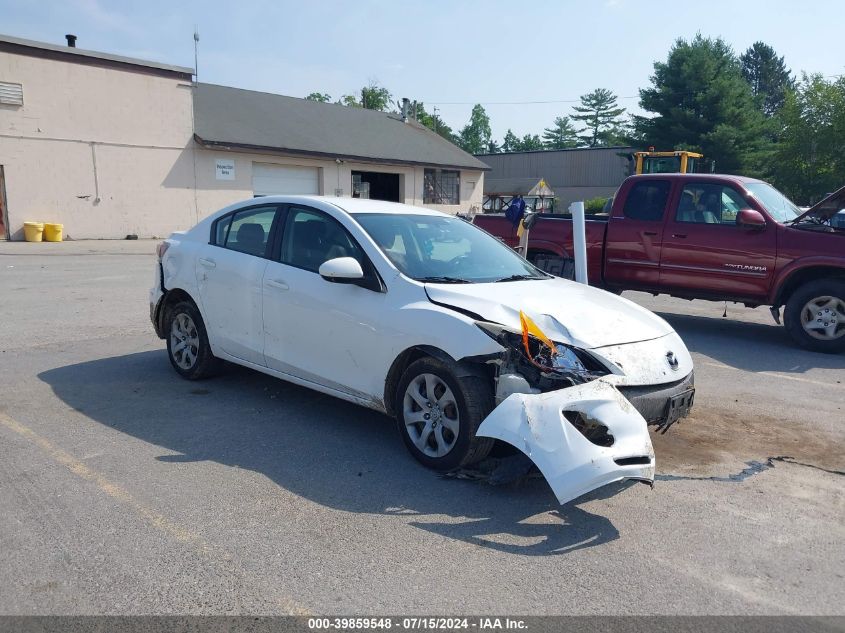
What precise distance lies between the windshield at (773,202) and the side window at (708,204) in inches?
10.1

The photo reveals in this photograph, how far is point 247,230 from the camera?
611 cm

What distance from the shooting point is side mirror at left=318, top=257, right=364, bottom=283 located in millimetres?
4879

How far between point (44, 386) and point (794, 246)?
27.8 feet

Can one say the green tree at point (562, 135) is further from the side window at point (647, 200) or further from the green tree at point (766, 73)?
the side window at point (647, 200)

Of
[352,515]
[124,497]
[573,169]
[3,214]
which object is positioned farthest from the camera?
[573,169]

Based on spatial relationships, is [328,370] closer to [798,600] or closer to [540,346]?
[540,346]

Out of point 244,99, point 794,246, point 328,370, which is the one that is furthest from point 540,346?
point 244,99

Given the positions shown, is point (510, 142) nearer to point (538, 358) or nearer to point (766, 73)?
point (766, 73)

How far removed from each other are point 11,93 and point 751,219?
74.0 feet

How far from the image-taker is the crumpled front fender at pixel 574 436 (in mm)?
3742

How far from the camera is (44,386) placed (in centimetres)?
632

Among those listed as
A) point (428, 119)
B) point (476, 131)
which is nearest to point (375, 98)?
point (428, 119)

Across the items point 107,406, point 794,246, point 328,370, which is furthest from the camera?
point 794,246

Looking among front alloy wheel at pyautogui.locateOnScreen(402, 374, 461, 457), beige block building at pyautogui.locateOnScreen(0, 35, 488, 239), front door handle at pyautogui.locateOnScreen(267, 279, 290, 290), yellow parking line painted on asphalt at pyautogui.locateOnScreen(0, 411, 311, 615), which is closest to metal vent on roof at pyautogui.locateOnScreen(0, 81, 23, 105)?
beige block building at pyautogui.locateOnScreen(0, 35, 488, 239)
